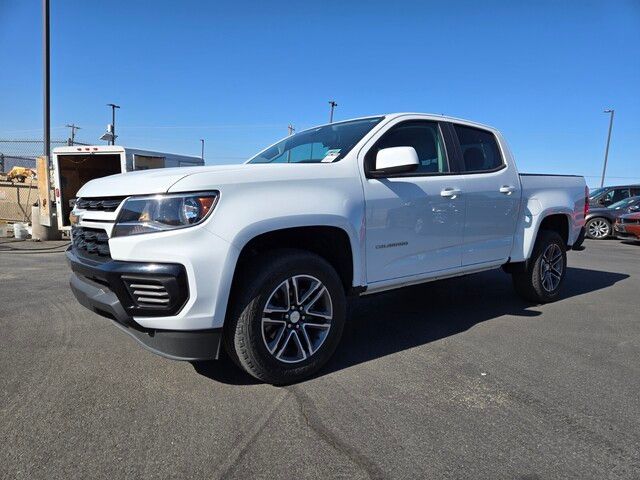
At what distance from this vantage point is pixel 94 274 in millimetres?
2846

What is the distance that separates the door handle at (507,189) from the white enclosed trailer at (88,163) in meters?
7.80

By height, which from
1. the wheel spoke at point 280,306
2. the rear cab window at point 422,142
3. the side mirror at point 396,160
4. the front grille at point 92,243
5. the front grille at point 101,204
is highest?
the rear cab window at point 422,142

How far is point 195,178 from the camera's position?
2723 millimetres

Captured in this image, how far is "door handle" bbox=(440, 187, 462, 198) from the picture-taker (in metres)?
3.96

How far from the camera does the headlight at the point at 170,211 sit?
2.68 m

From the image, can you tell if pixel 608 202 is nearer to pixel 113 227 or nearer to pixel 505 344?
pixel 505 344

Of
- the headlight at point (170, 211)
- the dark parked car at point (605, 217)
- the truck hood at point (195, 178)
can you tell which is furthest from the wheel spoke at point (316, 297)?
the dark parked car at point (605, 217)

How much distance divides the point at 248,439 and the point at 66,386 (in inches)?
56.4

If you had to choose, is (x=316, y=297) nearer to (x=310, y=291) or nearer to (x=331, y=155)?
(x=310, y=291)

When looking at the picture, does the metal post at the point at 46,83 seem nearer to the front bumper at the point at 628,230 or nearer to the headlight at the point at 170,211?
the headlight at the point at 170,211

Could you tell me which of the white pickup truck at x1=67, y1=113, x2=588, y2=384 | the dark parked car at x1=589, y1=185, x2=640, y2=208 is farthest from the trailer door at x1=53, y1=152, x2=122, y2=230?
the dark parked car at x1=589, y1=185, x2=640, y2=208

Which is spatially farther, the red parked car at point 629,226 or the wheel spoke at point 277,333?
the red parked car at point 629,226

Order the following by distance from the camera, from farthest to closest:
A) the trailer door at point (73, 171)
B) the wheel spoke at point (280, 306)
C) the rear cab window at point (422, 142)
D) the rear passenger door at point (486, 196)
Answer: the trailer door at point (73, 171), the rear passenger door at point (486, 196), the rear cab window at point (422, 142), the wheel spoke at point (280, 306)

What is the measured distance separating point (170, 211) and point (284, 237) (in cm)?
83
